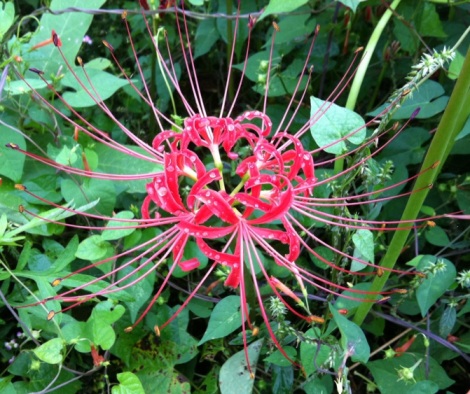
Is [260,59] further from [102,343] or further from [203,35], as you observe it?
[102,343]

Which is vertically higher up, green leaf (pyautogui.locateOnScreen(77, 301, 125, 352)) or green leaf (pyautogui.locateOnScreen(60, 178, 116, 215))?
green leaf (pyautogui.locateOnScreen(60, 178, 116, 215))

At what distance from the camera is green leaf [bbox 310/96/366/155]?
3.40ft

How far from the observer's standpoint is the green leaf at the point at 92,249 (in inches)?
43.2

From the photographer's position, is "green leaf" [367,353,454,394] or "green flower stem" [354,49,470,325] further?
"green leaf" [367,353,454,394]

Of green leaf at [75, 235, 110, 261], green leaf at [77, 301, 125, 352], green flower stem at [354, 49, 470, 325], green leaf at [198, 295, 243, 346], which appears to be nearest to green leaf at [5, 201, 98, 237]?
green leaf at [75, 235, 110, 261]

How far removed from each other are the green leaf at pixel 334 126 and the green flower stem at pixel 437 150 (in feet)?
0.47

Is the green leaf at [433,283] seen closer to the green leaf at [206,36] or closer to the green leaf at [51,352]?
the green leaf at [51,352]

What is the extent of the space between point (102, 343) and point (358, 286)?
0.49m

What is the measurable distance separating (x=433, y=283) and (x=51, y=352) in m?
0.69

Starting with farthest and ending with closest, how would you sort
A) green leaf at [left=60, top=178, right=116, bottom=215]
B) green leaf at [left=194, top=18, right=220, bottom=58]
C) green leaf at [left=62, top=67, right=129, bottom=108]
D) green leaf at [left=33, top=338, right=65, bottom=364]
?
green leaf at [left=194, top=18, right=220, bottom=58], green leaf at [left=62, top=67, right=129, bottom=108], green leaf at [left=60, top=178, right=116, bottom=215], green leaf at [left=33, top=338, right=65, bottom=364]

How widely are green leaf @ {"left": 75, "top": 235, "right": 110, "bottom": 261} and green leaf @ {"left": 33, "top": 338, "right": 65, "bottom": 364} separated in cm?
Result: 16

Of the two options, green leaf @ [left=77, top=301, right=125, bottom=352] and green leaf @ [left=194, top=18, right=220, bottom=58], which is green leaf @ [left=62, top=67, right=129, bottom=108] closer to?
green leaf @ [left=194, top=18, right=220, bottom=58]

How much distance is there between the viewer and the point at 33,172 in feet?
4.51

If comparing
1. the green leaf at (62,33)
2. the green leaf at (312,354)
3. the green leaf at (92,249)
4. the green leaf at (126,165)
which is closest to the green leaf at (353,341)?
the green leaf at (312,354)
